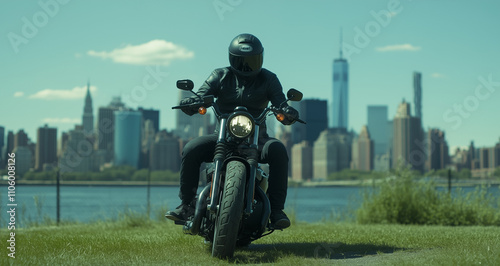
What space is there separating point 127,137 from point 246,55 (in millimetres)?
59004

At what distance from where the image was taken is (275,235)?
7.61 metres

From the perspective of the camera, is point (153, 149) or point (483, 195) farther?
point (153, 149)

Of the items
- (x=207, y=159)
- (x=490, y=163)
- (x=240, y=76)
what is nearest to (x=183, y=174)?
(x=207, y=159)

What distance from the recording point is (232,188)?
492cm

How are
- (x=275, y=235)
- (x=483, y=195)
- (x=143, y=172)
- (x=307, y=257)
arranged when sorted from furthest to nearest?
(x=143, y=172), (x=483, y=195), (x=275, y=235), (x=307, y=257)

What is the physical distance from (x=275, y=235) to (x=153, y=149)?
154 ft

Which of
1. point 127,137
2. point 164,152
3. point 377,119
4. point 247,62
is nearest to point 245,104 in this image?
point 247,62

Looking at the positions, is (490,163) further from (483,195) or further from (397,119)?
(397,119)

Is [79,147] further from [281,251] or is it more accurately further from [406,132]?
[406,132]

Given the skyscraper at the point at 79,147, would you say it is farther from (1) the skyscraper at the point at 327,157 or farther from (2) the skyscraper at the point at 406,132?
(1) the skyscraper at the point at 327,157

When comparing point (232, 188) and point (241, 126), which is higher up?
point (241, 126)

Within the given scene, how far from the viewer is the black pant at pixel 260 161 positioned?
5.62 meters

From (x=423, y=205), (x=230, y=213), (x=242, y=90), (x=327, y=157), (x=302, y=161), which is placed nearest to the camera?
(x=230, y=213)

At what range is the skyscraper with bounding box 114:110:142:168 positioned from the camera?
178 feet
